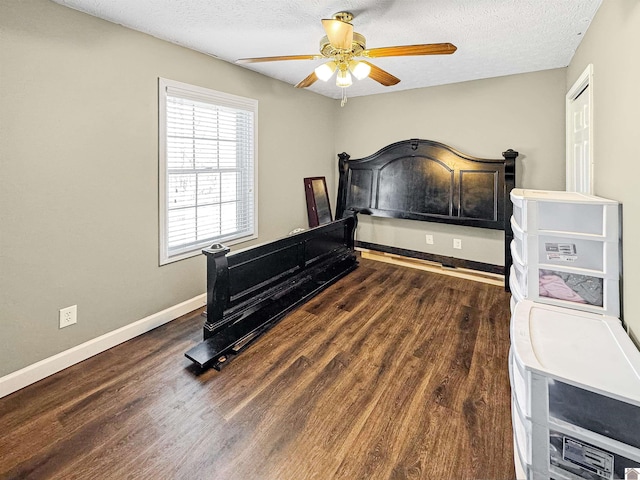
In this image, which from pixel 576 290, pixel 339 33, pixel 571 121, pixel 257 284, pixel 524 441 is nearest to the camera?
pixel 524 441

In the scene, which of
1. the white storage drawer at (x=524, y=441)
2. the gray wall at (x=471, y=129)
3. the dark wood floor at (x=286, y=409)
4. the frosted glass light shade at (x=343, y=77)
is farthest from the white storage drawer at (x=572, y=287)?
the gray wall at (x=471, y=129)

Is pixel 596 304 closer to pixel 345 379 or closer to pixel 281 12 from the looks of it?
pixel 345 379

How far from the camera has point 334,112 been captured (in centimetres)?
515

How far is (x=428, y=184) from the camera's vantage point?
4273mm

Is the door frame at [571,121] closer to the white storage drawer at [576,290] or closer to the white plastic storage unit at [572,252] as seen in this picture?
the white plastic storage unit at [572,252]

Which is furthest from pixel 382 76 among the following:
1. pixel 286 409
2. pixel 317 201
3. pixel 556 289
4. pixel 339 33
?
pixel 286 409

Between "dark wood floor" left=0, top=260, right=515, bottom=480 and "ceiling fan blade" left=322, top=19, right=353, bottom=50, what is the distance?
7.03 feet

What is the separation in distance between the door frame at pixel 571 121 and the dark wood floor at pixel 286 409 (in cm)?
150

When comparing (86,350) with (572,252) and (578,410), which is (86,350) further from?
(572,252)

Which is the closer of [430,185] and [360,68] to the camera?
[360,68]

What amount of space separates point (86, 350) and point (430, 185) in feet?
12.9

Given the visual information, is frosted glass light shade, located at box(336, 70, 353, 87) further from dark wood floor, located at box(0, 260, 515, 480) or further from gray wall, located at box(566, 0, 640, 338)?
dark wood floor, located at box(0, 260, 515, 480)

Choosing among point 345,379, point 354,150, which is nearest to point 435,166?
point 354,150

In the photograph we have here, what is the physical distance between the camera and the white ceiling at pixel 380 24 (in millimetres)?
2180
